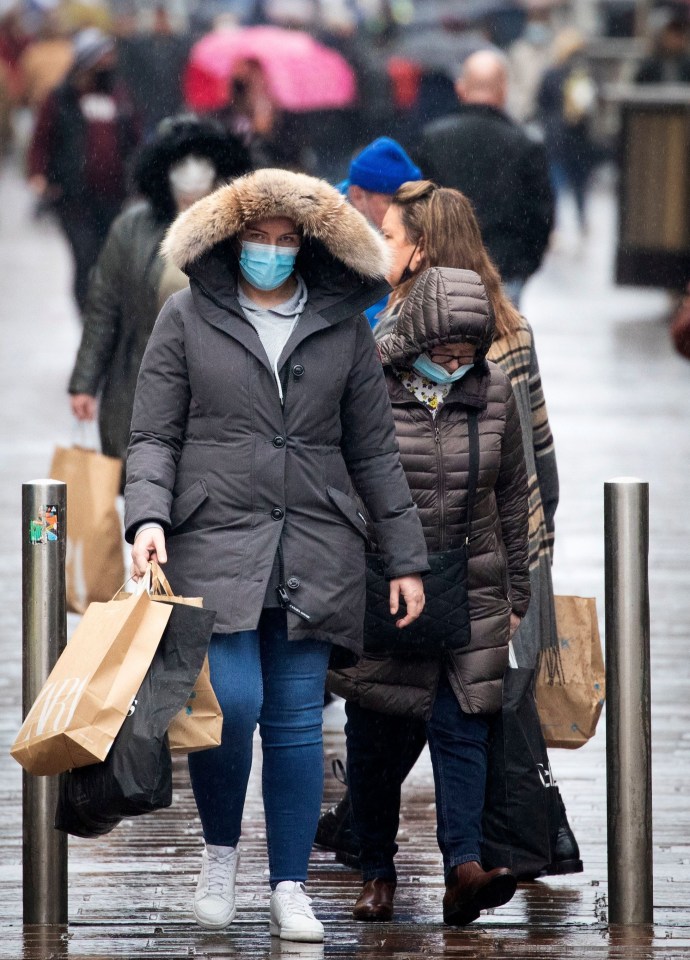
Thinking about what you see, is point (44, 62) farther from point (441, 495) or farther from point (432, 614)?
point (432, 614)

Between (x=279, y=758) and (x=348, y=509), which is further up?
(x=348, y=509)

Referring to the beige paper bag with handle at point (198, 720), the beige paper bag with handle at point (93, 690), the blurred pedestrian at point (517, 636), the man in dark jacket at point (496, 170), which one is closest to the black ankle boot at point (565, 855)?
the blurred pedestrian at point (517, 636)

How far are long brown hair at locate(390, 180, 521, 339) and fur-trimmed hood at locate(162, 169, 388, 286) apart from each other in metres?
0.50

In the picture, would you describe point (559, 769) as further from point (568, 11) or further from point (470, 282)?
point (568, 11)

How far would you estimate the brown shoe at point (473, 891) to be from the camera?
477cm

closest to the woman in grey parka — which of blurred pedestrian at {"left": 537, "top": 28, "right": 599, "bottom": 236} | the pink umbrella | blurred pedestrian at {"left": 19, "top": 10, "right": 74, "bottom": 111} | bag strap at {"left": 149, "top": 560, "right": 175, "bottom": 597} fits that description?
bag strap at {"left": 149, "top": 560, "right": 175, "bottom": 597}

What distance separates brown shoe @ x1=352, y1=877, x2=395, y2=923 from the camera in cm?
499

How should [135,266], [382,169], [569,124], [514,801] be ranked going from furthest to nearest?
[569,124], [135,266], [382,169], [514,801]

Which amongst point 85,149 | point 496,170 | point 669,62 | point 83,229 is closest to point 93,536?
point 496,170

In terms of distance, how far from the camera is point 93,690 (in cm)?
435

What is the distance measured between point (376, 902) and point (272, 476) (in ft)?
3.65

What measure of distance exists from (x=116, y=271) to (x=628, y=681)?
2.90 metres

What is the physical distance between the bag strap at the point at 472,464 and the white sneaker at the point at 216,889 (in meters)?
0.92

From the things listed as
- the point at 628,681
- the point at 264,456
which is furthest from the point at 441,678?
the point at 264,456
